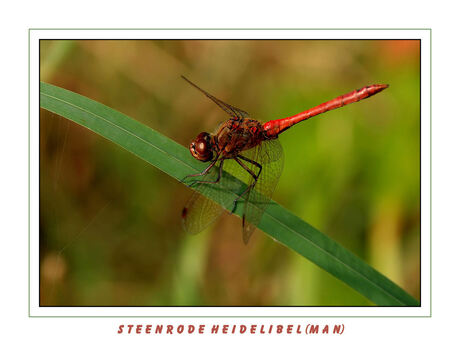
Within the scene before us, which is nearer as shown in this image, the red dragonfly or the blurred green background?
the red dragonfly

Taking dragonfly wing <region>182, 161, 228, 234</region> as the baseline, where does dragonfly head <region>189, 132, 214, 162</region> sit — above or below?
above

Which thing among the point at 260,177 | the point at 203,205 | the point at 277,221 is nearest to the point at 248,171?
the point at 260,177

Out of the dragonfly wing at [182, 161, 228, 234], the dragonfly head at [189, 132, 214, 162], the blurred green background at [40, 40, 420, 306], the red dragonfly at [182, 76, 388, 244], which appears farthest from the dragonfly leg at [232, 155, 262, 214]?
the blurred green background at [40, 40, 420, 306]

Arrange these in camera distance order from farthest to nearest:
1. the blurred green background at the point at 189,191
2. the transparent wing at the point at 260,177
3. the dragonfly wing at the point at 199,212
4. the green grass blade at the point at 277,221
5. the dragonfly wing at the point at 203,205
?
the blurred green background at the point at 189,191, the dragonfly wing at the point at 199,212, the dragonfly wing at the point at 203,205, the transparent wing at the point at 260,177, the green grass blade at the point at 277,221

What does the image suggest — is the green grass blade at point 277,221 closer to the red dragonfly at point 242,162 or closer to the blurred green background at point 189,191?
the red dragonfly at point 242,162

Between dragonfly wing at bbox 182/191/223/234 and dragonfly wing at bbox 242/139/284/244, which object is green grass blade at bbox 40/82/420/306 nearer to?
dragonfly wing at bbox 242/139/284/244

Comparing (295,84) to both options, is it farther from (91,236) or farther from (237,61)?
(91,236)
